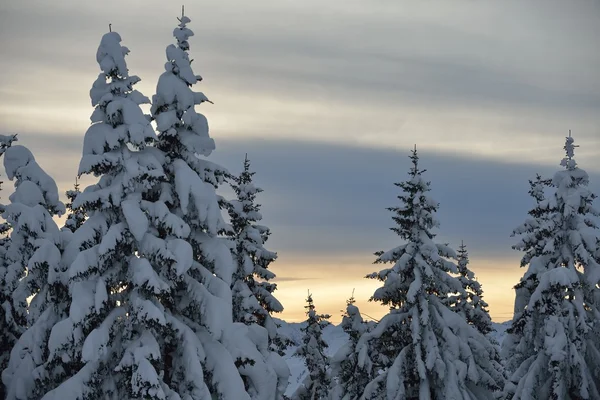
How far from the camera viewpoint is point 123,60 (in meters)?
20.7

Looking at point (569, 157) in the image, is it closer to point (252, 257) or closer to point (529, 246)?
point (529, 246)

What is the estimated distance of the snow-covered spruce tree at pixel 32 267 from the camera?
2577 centimetres

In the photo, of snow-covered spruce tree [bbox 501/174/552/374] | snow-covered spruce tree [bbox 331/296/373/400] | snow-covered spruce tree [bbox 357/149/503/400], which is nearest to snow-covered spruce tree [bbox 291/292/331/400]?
snow-covered spruce tree [bbox 331/296/373/400]

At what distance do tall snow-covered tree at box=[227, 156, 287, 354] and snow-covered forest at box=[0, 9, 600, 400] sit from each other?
0.09 metres

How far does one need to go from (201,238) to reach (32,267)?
24.6ft

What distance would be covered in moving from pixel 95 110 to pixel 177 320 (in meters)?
5.89

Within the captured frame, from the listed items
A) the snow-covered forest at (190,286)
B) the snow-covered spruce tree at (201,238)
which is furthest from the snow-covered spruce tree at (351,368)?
the snow-covered spruce tree at (201,238)

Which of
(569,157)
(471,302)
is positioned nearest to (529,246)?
(569,157)

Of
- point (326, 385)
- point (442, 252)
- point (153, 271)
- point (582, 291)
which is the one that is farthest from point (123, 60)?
point (326, 385)

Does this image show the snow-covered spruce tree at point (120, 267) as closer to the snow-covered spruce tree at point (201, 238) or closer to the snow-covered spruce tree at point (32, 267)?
the snow-covered spruce tree at point (201, 238)

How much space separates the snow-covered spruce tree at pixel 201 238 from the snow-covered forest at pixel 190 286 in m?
0.04

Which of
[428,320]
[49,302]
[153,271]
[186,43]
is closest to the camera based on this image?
[153,271]

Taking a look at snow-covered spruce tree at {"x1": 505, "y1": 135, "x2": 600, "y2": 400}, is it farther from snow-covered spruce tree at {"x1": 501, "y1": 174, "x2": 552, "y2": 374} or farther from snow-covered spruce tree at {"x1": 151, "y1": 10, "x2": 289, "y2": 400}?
snow-covered spruce tree at {"x1": 151, "y1": 10, "x2": 289, "y2": 400}

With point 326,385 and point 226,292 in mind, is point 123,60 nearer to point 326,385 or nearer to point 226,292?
point 226,292
